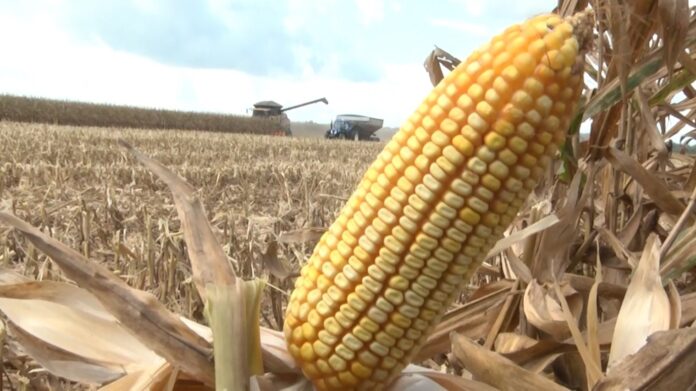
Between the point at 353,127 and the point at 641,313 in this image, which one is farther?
the point at 353,127

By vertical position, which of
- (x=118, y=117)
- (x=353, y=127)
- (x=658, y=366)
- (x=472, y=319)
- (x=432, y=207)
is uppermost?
(x=353, y=127)

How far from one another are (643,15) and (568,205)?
545 millimetres

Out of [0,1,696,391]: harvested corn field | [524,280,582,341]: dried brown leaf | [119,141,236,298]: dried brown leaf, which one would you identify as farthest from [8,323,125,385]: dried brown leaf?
[524,280,582,341]: dried brown leaf

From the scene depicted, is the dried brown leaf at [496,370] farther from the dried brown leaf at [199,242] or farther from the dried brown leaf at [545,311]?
the dried brown leaf at [199,242]

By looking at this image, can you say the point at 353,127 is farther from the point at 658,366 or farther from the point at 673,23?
the point at 658,366

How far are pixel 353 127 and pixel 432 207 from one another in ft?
144

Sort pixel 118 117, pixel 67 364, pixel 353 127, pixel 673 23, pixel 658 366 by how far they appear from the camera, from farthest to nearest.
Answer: pixel 353 127, pixel 118 117, pixel 673 23, pixel 67 364, pixel 658 366

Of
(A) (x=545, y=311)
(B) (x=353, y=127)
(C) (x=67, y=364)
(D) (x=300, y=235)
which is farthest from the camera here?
(B) (x=353, y=127)

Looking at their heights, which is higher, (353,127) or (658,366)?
(353,127)

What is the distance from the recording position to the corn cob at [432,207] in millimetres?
1482

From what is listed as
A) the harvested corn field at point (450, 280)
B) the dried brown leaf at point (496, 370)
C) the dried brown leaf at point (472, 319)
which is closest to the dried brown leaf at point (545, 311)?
the harvested corn field at point (450, 280)

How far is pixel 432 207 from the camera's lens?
159cm

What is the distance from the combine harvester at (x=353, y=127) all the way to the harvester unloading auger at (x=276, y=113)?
1.63m

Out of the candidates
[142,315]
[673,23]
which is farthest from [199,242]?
[673,23]
